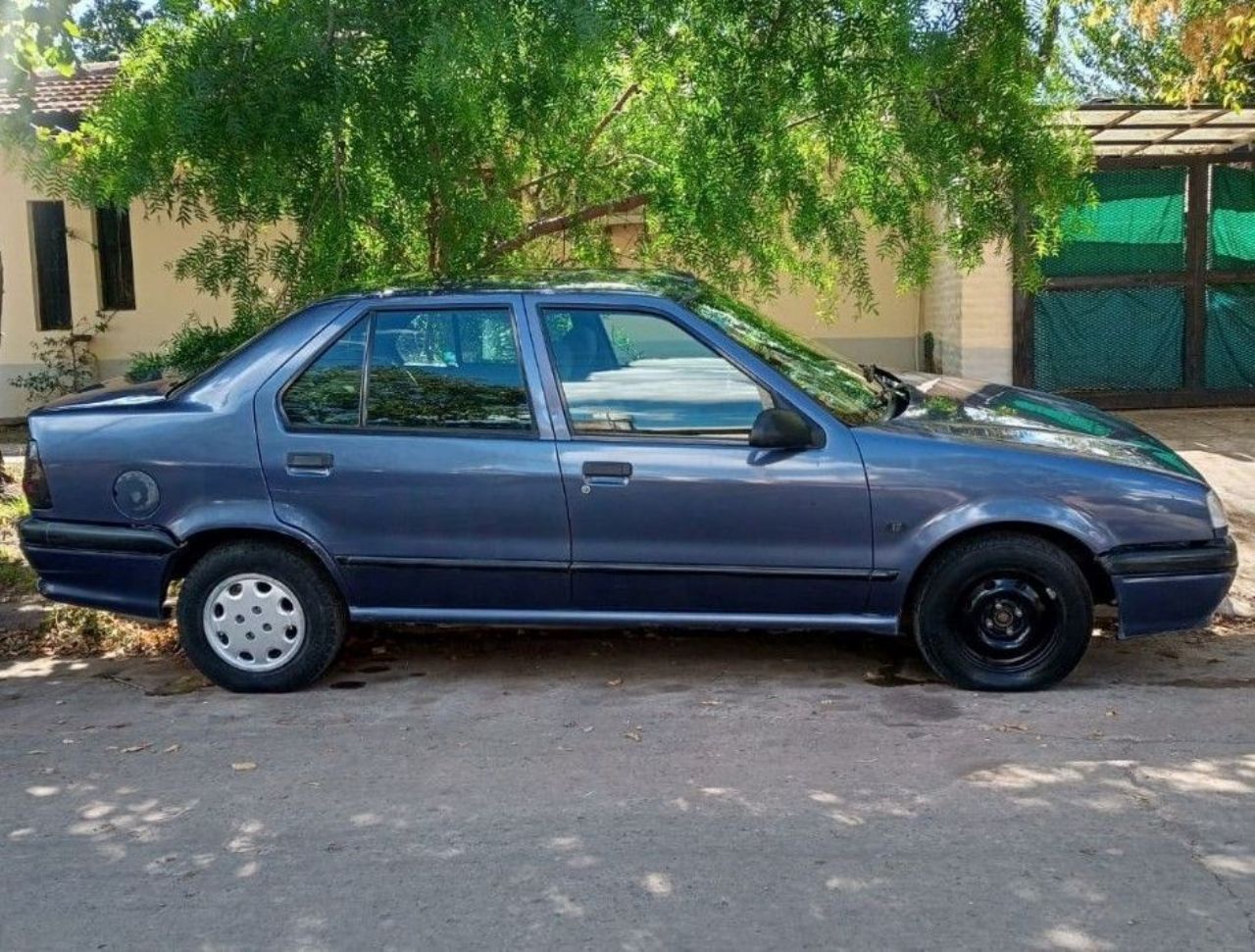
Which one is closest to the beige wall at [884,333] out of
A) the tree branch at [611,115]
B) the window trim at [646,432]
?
the tree branch at [611,115]

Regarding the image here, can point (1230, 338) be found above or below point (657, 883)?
above

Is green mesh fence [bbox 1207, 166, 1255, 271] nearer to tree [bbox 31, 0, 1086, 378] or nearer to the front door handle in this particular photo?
tree [bbox 31, 0, 1086, 378]

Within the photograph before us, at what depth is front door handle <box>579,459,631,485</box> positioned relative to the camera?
5305 mm

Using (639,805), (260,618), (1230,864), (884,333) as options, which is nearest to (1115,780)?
(1230,864)

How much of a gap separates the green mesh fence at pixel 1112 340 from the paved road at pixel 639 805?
22.4 feet

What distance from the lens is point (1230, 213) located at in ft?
41.3

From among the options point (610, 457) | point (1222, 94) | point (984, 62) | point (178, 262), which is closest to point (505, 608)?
point (610, 457)

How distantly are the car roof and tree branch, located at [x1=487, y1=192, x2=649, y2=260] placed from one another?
1448mm

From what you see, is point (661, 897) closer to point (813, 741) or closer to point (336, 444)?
point (813, 741)

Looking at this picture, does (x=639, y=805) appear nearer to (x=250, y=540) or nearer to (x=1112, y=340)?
(x=250, y=540)

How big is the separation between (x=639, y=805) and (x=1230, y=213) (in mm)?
10567

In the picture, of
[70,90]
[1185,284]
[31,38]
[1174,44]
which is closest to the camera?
[31,38]

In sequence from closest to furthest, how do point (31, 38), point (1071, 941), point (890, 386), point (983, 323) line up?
point (1071, 941) → point (890, 386) → point (31, 38) → point (983, 323)

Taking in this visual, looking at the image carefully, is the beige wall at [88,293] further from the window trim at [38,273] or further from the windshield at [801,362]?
the windshield at [801,362]
